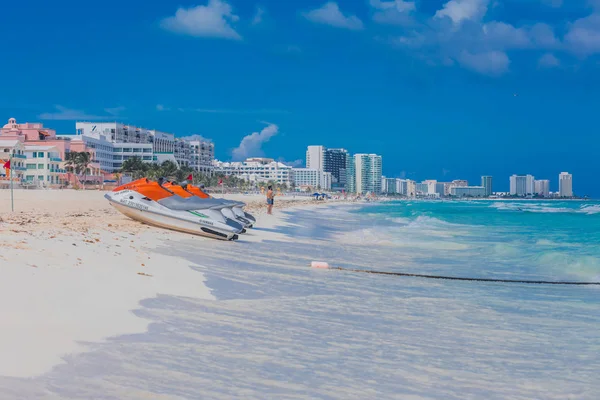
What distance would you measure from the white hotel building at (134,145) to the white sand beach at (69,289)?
4187 inches

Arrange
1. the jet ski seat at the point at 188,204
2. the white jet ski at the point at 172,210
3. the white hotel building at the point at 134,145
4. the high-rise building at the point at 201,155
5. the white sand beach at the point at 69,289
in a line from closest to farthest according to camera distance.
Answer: the white sand beach at the point at 69,289
the white jet ski at the point at 172,210
the jet ski seat at the point at 188,204
the white hotel building at the point at 134,145
the high-rise building at the point at 201,155

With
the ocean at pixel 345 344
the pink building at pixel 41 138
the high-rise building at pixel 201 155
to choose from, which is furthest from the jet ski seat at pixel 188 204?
the high-rise building at pixel 201 155

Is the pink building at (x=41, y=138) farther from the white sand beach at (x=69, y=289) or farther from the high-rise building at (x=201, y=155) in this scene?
the white sand beach at (x=69, y=289)

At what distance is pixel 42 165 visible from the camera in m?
89.3

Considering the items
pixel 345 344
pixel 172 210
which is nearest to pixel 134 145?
pixel 172 210

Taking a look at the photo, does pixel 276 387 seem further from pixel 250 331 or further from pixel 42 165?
pixel 42 165

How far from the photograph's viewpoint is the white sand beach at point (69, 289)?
15.5 ft

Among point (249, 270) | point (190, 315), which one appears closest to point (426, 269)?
point (249, 270)

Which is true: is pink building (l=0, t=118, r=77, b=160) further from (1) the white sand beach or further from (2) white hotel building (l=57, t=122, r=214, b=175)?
(1) the white sand beach

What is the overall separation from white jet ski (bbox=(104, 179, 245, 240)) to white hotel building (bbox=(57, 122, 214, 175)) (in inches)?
3879

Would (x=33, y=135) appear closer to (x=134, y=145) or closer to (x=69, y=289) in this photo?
(x=134, y=145)

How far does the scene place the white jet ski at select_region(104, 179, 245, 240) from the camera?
656 inches

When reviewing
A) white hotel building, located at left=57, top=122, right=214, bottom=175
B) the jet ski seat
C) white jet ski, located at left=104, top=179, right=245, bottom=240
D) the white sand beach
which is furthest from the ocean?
white hotel building, located at left=57, top=122, right=214, bottom=175

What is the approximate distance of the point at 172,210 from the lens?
56.0ft
